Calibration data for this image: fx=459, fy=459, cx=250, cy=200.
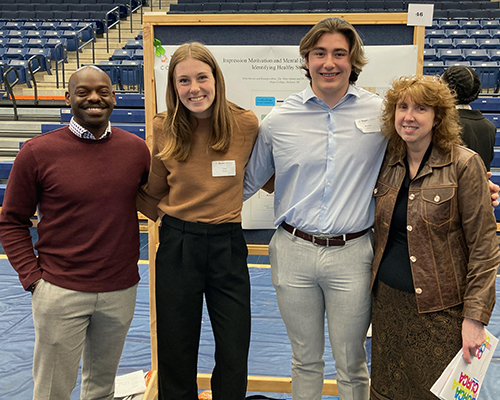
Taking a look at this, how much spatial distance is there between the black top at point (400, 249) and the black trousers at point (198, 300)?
543mm

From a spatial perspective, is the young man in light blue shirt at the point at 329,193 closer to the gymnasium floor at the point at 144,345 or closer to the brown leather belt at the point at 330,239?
the brown leather belt at the point at 330,239

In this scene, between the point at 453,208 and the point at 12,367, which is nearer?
the point at 453,208

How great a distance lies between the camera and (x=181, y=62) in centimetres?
165

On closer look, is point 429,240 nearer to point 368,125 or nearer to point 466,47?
point 368,125

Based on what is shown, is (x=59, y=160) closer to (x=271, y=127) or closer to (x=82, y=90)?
(x=82, y=90)

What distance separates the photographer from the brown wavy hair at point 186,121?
1680 millimetres

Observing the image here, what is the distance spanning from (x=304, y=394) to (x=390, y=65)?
1552 mm

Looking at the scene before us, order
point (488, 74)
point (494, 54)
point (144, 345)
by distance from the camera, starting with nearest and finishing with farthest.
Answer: point (144, 345), point (488, 74), point (494, 54)

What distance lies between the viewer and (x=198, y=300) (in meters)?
1.79

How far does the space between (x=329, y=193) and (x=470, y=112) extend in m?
1.38

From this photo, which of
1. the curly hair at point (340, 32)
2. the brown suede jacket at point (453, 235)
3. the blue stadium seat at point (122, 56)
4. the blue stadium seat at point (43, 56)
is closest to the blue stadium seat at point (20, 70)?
the blue stadium seat at point (43, 56)

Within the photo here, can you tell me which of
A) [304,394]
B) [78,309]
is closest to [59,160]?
[78,309]

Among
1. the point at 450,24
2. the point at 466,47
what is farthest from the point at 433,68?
the point at 450,24

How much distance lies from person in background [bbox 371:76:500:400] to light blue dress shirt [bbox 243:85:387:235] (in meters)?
0.07
